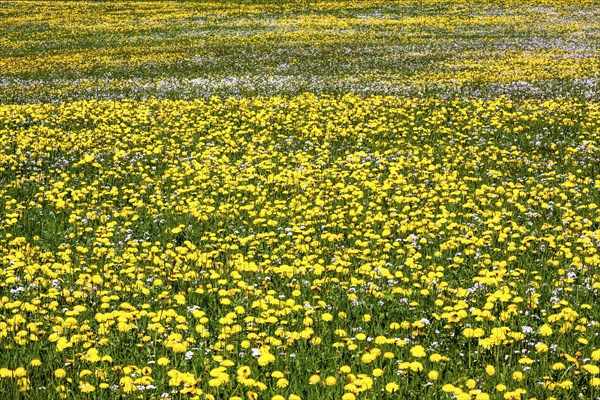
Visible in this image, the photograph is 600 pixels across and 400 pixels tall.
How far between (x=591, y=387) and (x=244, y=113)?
1351 centimetres

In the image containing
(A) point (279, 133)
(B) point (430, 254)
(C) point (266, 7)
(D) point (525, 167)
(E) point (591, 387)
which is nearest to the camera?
(E) point (591, 387)

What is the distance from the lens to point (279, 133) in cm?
1515

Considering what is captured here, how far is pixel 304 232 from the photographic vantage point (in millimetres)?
8188

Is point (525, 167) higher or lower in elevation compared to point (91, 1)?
lower

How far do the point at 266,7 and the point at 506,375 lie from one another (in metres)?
50.3

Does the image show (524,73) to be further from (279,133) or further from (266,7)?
(266,7)

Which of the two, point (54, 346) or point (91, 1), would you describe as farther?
point (91, 1)

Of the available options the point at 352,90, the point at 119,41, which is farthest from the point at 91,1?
the point at 352,90

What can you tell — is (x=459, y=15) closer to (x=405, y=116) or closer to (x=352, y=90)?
(x=352, y=90)

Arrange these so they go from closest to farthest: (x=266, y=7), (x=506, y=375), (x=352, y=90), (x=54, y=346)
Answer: (x=506, y=375) < (x=54, y=346) < (x=352, y=90) < (x=266, y=7)

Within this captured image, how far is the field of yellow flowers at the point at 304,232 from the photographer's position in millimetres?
5094

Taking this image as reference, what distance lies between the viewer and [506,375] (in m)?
4.90

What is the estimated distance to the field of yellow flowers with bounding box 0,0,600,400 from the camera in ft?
16.7

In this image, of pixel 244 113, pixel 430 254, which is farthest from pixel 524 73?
pixel 430 254
